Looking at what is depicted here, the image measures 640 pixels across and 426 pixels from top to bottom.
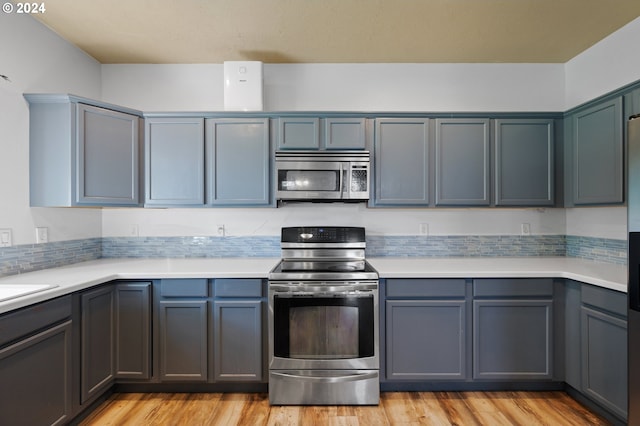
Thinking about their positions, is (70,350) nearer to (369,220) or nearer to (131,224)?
(131,224)

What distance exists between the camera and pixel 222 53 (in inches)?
109

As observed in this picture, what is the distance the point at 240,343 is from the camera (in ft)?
7.43

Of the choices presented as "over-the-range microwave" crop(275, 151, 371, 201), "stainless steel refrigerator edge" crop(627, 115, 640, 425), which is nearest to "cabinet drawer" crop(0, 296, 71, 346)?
"over-the-range microwave" crop(275, 151, 371, 201)

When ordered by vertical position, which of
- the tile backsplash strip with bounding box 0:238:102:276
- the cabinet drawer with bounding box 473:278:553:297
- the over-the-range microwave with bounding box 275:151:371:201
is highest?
the over-the-range microwave with bounding box 275:151:371:201

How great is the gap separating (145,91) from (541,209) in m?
3.89

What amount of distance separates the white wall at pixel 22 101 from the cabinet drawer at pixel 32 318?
76 centimetres

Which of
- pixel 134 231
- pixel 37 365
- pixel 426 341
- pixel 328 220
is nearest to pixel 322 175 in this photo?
pixel 328 220

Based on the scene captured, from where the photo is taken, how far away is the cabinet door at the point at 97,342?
77.0 inches

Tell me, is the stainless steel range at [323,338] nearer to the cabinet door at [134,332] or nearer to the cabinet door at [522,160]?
the cabinet door at [134,332]

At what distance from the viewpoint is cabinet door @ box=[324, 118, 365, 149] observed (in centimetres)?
263

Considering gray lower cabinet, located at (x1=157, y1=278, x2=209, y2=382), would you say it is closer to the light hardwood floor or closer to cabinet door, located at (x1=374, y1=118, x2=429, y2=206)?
the light hardwood floor

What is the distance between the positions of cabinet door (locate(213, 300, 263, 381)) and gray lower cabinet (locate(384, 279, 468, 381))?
36.8 inches

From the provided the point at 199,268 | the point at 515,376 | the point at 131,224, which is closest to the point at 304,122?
the point at 199,268

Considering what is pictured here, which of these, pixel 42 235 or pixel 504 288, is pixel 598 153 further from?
pixel 42 235
